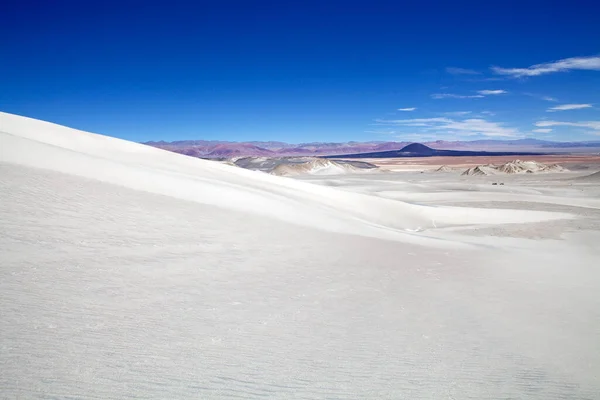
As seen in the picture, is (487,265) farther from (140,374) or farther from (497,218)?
(497,218)

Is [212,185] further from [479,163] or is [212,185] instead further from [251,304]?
[479,163]

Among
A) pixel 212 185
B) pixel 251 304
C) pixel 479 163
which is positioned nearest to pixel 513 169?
pixel 212 185

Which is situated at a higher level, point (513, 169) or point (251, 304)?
point (513, 169)

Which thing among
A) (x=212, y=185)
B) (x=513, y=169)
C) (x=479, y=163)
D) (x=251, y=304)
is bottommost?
(x=251, y=304)

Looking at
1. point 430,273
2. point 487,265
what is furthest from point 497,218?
point 430,273

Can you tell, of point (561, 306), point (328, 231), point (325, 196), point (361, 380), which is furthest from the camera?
point (325, 196)

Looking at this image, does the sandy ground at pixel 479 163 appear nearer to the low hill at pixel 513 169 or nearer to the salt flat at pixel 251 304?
the low hill at pixel 513 169

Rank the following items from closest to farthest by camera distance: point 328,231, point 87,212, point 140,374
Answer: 1. point 140,374
2. point 87,212
3. point 328,231

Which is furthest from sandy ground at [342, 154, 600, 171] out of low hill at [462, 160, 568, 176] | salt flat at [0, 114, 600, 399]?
salt flat at [0, 114, 600, 399]

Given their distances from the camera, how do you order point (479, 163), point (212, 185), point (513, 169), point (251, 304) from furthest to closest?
point (479, 163), point (513, 169), point (212, 185), point (251, 304)
